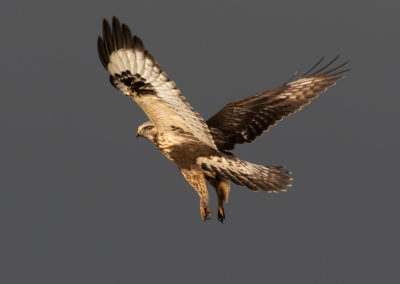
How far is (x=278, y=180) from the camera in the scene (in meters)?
8.61

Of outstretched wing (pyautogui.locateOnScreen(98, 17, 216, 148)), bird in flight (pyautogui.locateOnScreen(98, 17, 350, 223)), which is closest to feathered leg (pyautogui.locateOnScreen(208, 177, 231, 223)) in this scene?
bird in flight (pyautogui.locateOnScreen(98, 17, 350, 223))

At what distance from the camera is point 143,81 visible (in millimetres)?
7758

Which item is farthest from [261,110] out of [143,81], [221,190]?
[143,81]

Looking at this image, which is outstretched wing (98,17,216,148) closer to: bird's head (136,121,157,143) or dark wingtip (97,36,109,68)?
dark wingtip (97,36,109,68)

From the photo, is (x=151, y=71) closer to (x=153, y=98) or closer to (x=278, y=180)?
(x=153, y=98)

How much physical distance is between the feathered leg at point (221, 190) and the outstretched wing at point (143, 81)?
0.81 metres

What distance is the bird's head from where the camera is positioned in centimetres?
875

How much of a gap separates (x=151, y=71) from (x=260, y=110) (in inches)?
92.1

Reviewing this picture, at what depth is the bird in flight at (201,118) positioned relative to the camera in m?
7.55

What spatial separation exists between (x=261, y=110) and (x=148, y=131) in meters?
1.62

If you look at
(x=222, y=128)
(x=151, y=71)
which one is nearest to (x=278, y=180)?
(x=222, y=128)

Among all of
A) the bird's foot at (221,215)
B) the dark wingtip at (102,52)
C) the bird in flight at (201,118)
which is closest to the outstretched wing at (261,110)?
the bird in flight at (201,118)

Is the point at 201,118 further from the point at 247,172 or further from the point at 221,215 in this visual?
the point at 221,215

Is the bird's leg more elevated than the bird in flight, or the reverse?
the bird in flight
